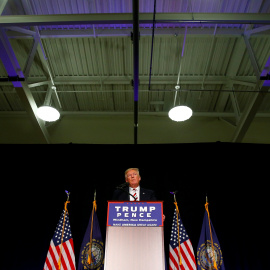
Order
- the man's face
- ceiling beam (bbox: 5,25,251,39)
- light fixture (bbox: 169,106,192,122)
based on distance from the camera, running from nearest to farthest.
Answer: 1. the man's face
2. light fixture (bbox: 169,106,192,122)
3. ceiling beam (bbox: 5,25,251,39)

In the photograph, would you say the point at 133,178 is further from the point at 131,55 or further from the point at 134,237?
the point at 131,55

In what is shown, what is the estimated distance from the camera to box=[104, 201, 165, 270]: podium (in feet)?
5.77

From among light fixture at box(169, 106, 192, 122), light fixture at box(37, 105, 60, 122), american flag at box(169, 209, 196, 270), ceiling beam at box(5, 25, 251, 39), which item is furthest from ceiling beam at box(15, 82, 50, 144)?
american flag at box(169, 209, 196, 270)

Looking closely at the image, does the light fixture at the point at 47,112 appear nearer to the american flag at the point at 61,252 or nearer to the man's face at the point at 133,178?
the american flag at the point at 61,252

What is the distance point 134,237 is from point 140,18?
3.32m

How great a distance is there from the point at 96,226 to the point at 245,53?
16.1 feet

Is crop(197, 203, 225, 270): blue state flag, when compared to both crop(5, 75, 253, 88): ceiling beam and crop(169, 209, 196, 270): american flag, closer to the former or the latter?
crop(169, 209, 196, 270): american flag

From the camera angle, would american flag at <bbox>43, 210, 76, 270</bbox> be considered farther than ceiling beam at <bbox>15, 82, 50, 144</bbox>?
No

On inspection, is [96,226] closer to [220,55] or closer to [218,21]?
[218,21]

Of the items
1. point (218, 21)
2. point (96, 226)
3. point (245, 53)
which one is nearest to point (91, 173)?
point (96, 226)

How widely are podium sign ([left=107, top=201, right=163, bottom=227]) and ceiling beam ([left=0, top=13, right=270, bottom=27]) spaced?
2.99 metres

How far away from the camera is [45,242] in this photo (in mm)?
4195

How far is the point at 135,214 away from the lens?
77.4 inches

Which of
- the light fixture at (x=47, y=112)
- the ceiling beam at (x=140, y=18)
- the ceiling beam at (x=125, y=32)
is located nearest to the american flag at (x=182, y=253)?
the light fixture at (x=47, y=112)
